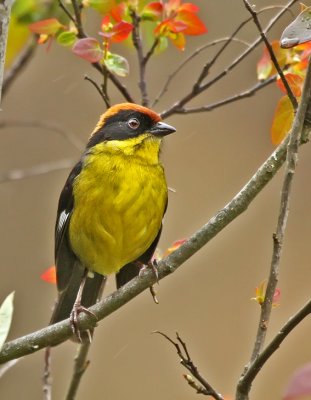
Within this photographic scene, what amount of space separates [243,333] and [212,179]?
1.22 metres

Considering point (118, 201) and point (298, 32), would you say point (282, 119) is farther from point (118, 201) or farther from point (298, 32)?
point (118, 201)

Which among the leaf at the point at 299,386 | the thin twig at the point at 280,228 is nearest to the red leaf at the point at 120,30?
the thin twig at the point at 280,228

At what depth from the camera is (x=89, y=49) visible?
10.6 ft

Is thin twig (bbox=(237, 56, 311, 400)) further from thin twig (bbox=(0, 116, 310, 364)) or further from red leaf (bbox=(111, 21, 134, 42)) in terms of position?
red leaf (bbox=(111, 21, 134, 42))

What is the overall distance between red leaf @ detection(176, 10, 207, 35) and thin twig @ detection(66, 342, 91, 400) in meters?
1.43

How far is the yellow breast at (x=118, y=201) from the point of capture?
3914mm

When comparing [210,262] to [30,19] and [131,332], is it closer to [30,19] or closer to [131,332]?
[131,332]

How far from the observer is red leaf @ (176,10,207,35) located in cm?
353

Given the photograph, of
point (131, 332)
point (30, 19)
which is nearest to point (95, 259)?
point (30, 19)

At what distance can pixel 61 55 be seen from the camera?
6695mm

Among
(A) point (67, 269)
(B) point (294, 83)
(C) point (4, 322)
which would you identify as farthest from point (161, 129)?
(C) point (4, 322)

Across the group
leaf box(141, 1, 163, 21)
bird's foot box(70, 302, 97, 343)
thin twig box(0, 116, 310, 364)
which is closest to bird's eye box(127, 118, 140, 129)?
leaf box(141, 1, 163, 21)

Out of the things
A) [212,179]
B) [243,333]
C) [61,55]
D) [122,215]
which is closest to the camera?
[122,215]

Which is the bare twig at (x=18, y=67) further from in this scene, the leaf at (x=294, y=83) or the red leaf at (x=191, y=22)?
the leaf at (x=294, y=83)
